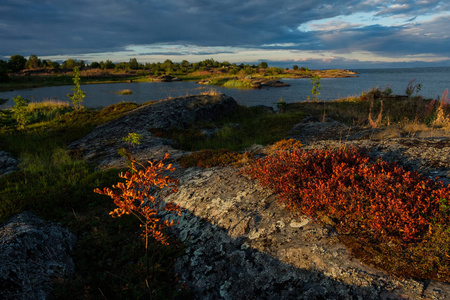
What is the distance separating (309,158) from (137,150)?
8545 millimetres

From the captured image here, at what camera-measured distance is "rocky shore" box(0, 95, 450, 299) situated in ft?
9.67

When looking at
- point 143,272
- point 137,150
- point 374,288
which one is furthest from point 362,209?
point 137,150

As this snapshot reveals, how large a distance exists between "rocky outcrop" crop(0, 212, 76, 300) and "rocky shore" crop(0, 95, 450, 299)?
2010 millimetres

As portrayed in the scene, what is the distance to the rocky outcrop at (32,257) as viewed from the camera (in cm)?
323

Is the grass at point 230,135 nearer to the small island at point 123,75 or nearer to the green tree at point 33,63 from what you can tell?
the small island at point 123,75

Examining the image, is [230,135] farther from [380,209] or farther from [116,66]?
[116,66]

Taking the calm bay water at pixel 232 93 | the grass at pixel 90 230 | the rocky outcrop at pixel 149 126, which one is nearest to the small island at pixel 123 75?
the calm bay water at pixel 232 93

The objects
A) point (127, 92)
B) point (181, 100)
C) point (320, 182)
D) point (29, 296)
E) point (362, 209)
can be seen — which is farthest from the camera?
point (127, 92)

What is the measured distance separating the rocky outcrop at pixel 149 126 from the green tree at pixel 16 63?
128021 millimetres

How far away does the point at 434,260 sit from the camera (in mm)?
2957

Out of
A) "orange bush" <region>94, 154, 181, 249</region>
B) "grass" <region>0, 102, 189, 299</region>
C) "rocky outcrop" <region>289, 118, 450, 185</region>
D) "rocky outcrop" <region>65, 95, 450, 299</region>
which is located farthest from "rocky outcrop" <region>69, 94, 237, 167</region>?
"rocky outcrop" <region>289, 118, 450, 185</region>

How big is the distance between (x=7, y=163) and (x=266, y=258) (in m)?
12.5

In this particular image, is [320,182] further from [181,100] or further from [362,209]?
[181,100]

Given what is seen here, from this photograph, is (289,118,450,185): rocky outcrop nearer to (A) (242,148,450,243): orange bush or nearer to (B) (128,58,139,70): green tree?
(A) (242,148,450,243): orange bush
